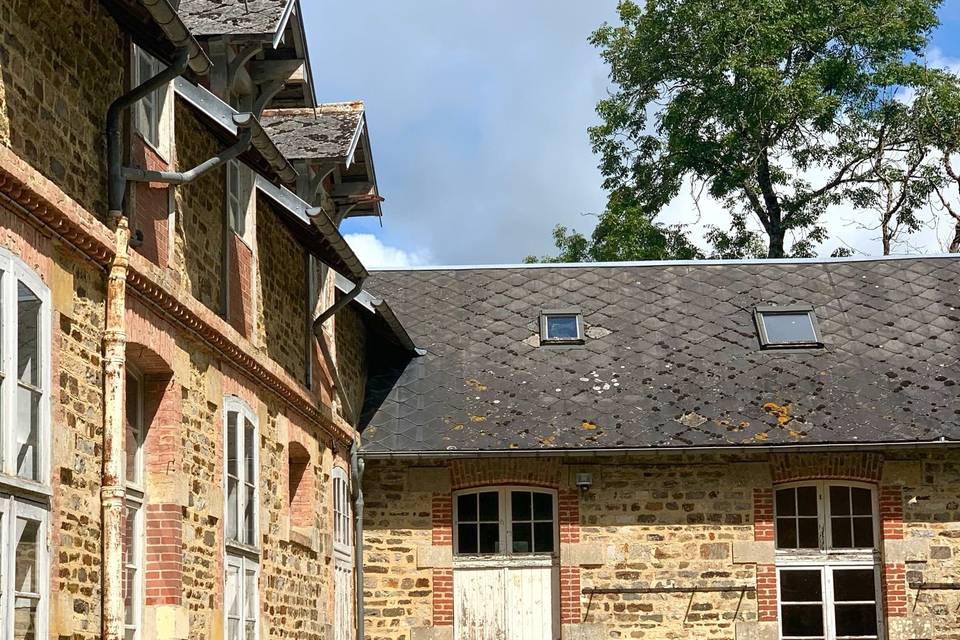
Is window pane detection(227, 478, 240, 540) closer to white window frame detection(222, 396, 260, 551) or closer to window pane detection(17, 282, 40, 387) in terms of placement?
white window frame detection(222, 396, 260, 551)

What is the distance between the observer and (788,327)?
58.7 feet

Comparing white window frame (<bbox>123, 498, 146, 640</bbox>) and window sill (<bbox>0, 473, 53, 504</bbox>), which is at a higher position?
window sill (<bbox>0, 473, 53, 504</bbox>)

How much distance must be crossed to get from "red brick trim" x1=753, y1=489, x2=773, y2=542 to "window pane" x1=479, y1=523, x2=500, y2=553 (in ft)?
8.87

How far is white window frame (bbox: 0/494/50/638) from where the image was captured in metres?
7.04

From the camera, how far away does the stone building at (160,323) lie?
7551 mm

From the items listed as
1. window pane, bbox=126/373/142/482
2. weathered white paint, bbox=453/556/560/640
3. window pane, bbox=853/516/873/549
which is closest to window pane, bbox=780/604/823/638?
window pane, bbox=853/516/873/549

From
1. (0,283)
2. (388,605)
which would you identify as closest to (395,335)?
(388,605)

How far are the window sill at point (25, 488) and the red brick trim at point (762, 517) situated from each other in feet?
32.6

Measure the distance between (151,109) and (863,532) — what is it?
9.78 meters

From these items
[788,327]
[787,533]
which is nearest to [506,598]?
[787,533]

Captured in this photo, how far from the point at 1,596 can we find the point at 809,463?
1087cm

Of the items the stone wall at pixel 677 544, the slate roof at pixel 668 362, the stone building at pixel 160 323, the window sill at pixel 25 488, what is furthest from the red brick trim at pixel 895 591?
the window sill at pixel 25 488

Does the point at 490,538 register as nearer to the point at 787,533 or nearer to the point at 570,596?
the point at 570,596

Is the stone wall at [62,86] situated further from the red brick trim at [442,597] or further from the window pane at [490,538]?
the window pane at [490,538]
